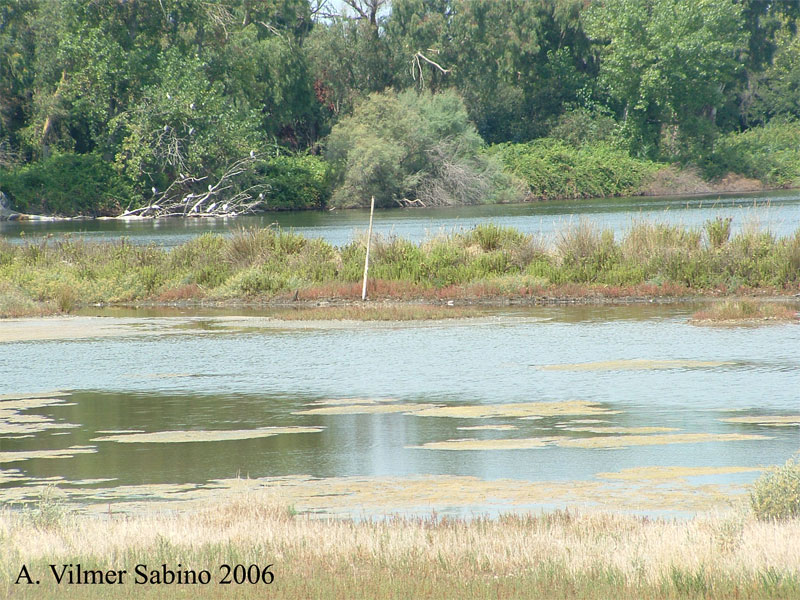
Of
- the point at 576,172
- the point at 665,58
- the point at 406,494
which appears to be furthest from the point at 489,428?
the point at 665,58

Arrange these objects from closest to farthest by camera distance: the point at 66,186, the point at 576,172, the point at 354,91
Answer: the point at 66,186 → the point at 576,172 → the point at 354,91

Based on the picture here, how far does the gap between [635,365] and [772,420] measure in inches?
196

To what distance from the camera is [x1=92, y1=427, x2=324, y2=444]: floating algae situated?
13.7m

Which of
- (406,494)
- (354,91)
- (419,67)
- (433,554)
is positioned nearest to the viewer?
(433,554)

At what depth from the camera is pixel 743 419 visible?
13828 millimetres

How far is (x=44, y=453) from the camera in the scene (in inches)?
512

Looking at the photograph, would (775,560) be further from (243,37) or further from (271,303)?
(243,37)

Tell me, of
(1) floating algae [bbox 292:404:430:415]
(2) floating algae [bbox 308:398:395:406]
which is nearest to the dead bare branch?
(2) floating algae [bbox 308:398:395:406]

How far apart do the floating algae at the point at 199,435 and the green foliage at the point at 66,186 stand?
57.7 m

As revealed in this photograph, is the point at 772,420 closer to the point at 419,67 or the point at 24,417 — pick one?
the point at 24,417

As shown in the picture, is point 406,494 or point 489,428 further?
point 489,428

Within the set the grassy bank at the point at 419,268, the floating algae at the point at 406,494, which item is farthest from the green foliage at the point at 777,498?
the grassy bank at the point at 419,268

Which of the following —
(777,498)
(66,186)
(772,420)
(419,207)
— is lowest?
(772,420)

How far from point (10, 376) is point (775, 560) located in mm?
14926
